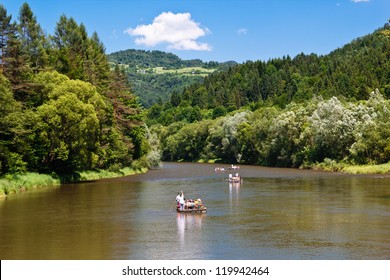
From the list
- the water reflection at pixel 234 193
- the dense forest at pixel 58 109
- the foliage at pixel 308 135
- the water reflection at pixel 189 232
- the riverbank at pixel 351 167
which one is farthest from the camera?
the foliage at pixel 308 135

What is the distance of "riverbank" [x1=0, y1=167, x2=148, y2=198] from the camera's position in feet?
208

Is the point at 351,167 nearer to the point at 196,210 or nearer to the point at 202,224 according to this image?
the point at 196,210

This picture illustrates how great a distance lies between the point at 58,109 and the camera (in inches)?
2963

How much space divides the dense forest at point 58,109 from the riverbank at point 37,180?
1.34 m

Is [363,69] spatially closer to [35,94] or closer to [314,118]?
[314,118]

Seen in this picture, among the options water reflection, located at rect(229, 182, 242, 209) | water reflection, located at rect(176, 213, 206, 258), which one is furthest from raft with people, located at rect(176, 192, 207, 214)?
water reflection, located at rect(229, 182, 242, 209)

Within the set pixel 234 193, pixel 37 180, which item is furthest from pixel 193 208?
pixel 37 180

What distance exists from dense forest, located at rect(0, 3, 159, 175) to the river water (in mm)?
8638

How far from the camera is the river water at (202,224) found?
31.5m

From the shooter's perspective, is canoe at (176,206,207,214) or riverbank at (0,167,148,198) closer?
canoe at (176,206,207,214)

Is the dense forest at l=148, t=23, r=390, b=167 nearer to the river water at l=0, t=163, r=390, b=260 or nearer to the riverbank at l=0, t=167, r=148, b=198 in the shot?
the river water at l=0, t=163, r=390, b=260

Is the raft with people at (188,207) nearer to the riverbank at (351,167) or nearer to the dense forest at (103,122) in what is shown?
the dense forest at (103,122)

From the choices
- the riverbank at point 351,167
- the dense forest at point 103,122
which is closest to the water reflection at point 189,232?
the dense forest at point 103,122
